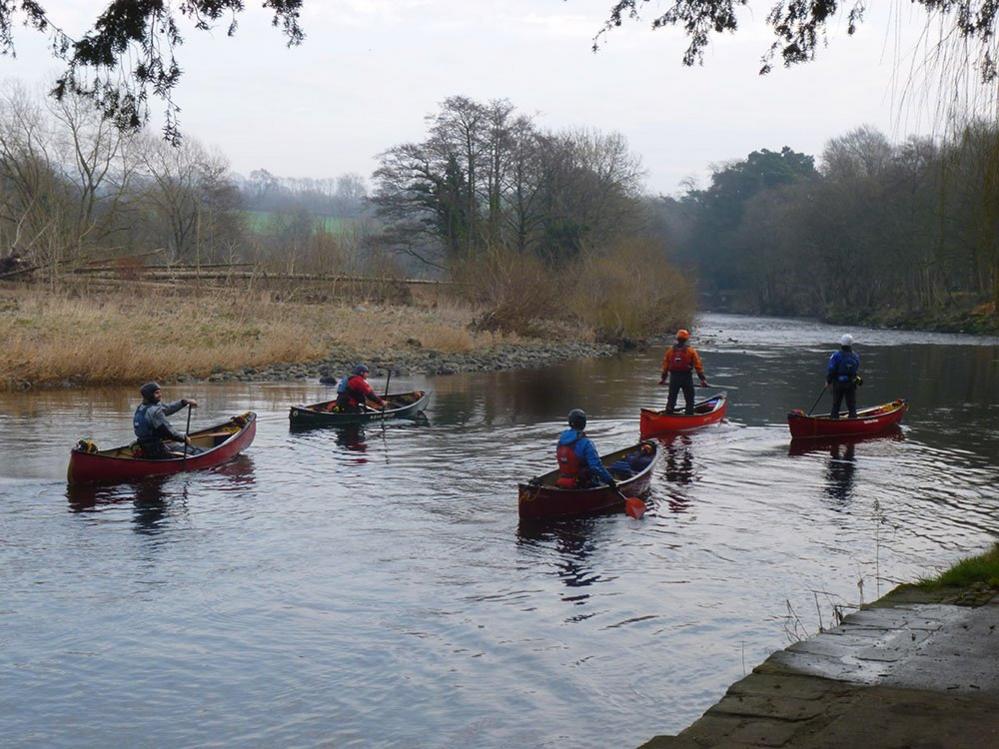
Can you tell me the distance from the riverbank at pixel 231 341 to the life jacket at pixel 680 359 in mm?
13174

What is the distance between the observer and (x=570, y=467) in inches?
562

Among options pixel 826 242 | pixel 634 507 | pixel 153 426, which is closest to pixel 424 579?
pixel 634 507

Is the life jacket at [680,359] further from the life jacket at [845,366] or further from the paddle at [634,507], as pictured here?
the paddle at [634,507]

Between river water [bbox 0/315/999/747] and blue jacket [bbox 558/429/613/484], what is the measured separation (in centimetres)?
63

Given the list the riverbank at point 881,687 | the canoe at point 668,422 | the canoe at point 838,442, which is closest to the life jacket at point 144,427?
the canoe at point 668,422

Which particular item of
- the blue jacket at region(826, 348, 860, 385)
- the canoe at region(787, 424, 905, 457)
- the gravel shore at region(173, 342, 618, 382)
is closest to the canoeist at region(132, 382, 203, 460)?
the canoe at region(787, 424, 905, 457)

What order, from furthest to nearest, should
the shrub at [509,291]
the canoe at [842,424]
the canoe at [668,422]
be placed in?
the shrub at [509,291] < the canoe at [668,422] < the canoe at [842,424]

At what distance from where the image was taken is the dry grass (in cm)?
2797

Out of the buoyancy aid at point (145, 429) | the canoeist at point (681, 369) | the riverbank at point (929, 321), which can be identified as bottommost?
the buoyancy aid at point (145, 429)

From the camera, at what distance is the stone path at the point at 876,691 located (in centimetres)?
569

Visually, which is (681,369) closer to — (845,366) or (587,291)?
(845,366)

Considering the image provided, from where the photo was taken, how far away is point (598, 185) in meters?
61.7

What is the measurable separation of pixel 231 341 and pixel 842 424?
18.9 m

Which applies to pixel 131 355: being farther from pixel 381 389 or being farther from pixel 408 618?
pixel 408 618
